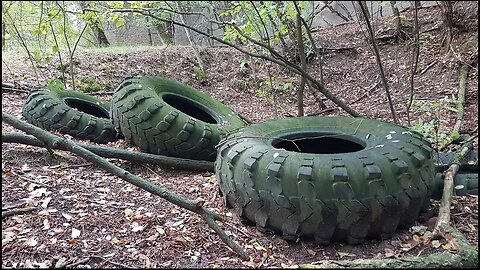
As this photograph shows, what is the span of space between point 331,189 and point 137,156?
6.49ft

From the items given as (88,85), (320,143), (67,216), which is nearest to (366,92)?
(320,143)

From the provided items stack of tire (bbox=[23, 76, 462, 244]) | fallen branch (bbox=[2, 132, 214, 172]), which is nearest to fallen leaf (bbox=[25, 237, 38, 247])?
stack of tire (bbox=[23, 76, 462, 244])

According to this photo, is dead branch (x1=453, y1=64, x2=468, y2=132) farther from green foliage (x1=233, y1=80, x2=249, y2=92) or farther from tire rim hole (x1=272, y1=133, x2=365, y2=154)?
green foliage (x1=233, y1=80, x2=249, y2=92)

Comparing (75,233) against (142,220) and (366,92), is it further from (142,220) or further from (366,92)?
(366,92)

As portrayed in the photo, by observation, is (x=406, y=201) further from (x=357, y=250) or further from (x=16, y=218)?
(x=16, y=218)

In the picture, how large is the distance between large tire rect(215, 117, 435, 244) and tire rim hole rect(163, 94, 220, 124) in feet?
7.56

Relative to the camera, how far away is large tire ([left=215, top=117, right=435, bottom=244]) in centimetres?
231

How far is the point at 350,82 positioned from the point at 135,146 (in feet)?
16.6

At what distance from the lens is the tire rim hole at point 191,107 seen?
4.96 m

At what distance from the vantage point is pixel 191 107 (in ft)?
16.8

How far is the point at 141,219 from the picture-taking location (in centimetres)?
264

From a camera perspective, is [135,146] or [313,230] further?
[135,146]

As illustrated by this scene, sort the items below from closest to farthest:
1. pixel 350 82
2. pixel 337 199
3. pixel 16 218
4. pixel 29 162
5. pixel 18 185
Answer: pixel 337 199 → pixel 16 218 → pixel 18 185 → pixel 29 162 → pixel 350 82

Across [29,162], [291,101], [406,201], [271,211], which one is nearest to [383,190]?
[406,201]
